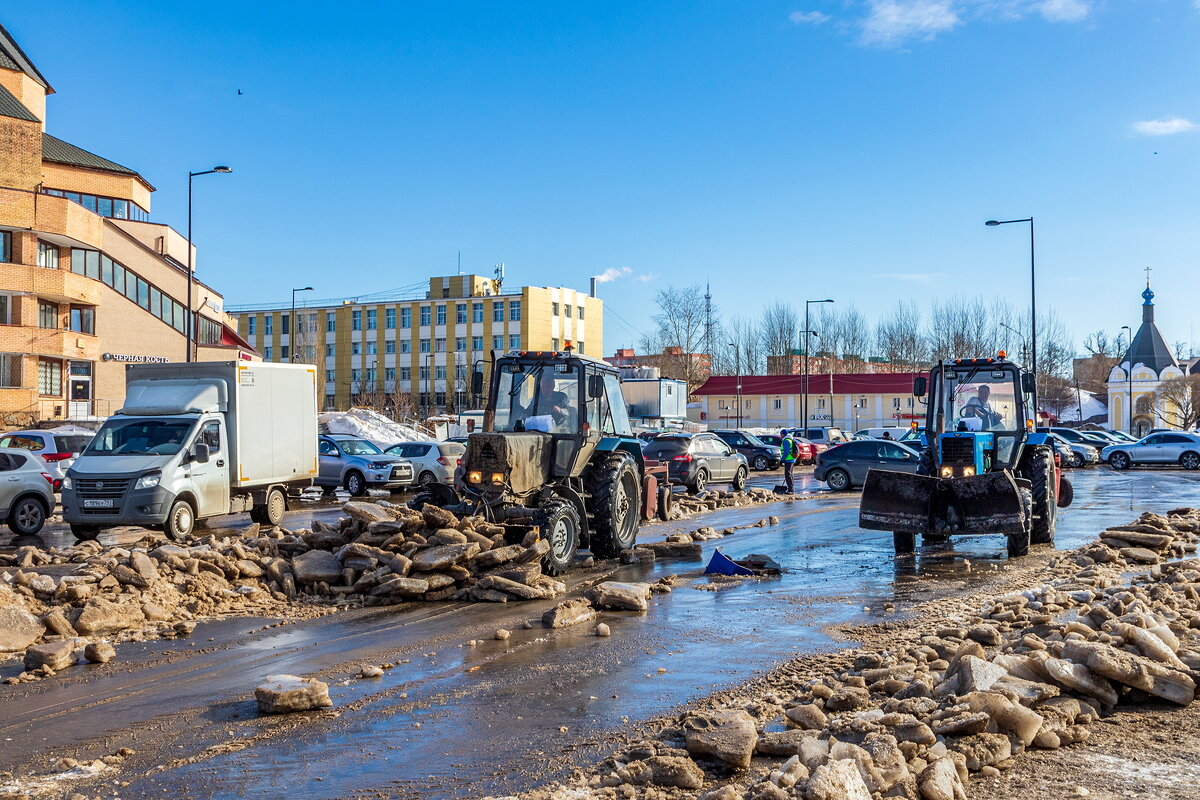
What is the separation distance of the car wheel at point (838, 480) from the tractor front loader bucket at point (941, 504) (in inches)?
535

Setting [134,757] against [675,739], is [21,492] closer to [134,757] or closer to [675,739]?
[134,757]

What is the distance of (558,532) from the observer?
12.2 m

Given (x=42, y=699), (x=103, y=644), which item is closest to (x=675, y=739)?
(x=42, y=699)

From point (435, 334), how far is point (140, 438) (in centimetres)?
7732

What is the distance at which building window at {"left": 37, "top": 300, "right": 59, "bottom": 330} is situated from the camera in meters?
40.7

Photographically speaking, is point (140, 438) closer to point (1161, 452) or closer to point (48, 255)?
point (48, 255)

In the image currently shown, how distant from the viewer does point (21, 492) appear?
17.1 metres

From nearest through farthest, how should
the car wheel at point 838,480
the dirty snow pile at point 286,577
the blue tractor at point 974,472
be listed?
the dirty snow pile at point 286,577, the blue tractor at point 974,472, the car wheel at point 838,480

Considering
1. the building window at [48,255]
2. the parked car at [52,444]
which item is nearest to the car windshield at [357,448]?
the parked car at [52,444]

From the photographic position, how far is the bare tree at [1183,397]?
7062 centimetres

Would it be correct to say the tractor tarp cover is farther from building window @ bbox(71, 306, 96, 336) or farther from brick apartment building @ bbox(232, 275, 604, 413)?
brick apartment building @ bbox(232, 275, 604, 413)

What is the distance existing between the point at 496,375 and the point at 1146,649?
8.53 m

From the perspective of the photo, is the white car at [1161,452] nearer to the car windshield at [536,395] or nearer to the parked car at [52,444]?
the car windshield at [536,395]

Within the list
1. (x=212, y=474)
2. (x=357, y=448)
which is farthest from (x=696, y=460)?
(x=212, y=474)
